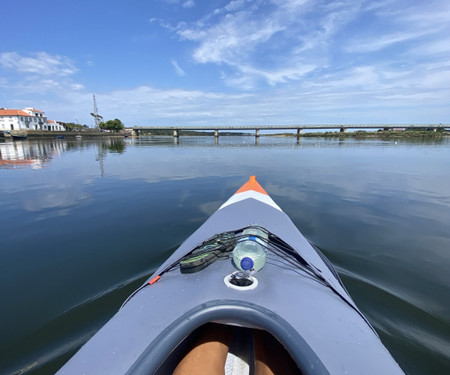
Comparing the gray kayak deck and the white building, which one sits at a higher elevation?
the white building

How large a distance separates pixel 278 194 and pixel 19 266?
25.7ft

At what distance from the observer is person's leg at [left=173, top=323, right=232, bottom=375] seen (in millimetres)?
1616

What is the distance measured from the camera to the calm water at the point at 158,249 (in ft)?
9.33

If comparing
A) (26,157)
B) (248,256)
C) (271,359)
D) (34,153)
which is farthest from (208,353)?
(34,153)

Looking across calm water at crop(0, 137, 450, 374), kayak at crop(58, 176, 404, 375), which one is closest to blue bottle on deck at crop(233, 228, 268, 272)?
kayak at crop(58, 176, 404, 375)

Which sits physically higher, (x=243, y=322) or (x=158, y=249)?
(x=243, y=322)

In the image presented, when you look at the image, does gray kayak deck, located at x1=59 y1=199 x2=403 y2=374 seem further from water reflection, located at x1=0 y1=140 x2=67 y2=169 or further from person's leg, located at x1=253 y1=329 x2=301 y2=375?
water reflection, located at x1=0 y1=140 x2=67 y2=169

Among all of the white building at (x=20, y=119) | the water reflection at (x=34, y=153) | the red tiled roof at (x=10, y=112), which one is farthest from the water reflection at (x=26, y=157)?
the white building at (x=20, y=119)

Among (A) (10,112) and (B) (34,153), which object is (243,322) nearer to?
(B) (34,153)

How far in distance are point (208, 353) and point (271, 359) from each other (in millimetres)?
485

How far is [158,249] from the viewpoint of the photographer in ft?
16.1

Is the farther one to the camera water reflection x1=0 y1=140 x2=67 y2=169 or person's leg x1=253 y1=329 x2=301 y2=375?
water reflection x1=0 y1=140 x2=67 y2=169

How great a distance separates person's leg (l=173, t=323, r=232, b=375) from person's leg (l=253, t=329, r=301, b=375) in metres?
0.26

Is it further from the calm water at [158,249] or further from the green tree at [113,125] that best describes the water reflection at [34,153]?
the green tree at [113,125]
